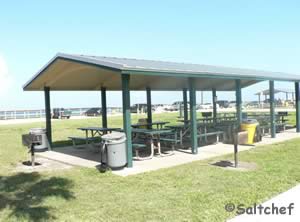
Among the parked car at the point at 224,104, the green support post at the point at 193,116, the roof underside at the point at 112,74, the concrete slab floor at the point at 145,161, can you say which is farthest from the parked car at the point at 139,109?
the green support post at the point at 193,116

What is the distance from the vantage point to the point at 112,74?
1132cm

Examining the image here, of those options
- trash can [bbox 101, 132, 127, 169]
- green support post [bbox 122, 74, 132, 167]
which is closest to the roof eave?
green support post [bbox 122, 74, 132, 167]

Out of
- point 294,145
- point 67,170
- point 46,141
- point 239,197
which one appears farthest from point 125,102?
point 294,145

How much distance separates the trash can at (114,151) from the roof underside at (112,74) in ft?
4.95

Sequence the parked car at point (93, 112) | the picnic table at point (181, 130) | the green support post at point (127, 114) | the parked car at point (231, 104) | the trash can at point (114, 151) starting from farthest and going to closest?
the parked car at point (231, 104), the parked car at point (93, 112), the picnic table at point (181, 130), the green support post at point (127, 114), the trash can at point (114, 151)

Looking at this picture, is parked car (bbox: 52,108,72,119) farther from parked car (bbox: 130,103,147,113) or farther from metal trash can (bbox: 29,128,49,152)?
metal trash can (bbox: 29,128,49,152)

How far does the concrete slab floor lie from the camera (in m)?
8.25

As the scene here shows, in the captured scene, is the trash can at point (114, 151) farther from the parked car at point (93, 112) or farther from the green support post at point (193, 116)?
the parked car at point (93, 112)

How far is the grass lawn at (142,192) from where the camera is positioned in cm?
490

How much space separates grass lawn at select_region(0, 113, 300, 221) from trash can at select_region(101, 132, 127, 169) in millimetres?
355

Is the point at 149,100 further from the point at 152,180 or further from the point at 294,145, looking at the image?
the point at 152,180

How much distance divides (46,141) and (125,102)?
192 inches

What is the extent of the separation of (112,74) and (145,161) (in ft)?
11.7

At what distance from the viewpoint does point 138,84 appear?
13.8m
